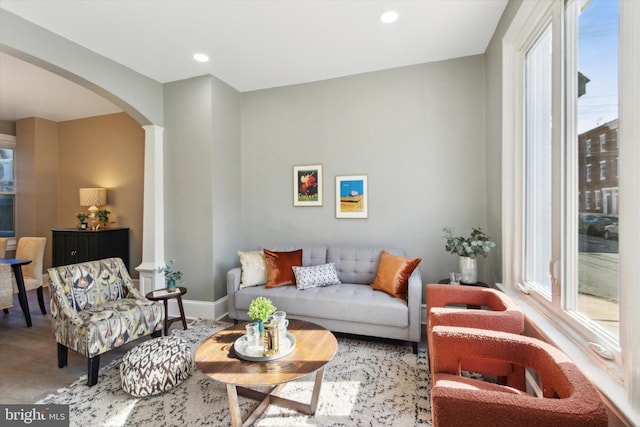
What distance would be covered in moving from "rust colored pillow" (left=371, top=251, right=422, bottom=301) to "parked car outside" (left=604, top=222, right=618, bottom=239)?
5.56 ft

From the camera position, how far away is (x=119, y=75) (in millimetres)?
3346

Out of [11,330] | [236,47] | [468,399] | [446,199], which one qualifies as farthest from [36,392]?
[446,199]

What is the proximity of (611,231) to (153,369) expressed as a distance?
276cm

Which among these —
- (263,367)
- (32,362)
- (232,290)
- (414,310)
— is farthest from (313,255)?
(32,362)

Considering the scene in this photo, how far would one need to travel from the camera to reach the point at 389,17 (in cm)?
258

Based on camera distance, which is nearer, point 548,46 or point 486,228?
point 548,46

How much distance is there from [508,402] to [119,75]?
4305 mm

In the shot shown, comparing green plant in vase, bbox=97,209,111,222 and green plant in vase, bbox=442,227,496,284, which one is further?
green plant in vase, bbox=97,209,111,222

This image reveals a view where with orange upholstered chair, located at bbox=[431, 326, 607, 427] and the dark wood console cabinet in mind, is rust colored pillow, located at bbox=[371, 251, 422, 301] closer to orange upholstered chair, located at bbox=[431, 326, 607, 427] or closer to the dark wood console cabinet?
orange upholstered chair, located at bbox=[431, 326, 607, 427]

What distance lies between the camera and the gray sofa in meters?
2.73

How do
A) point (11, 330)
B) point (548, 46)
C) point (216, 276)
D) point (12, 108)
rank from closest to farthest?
point (548, 46)
point (11, 330)
point (216, 276)
point (12, 108)

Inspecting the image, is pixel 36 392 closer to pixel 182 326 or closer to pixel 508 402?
pixel 182 326

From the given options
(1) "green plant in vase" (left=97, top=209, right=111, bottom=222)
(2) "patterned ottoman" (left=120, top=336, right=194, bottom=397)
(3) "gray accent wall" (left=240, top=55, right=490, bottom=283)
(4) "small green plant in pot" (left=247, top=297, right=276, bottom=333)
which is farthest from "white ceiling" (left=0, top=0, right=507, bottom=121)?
(2) "patterned ottoman" (left=120, top=336, right=194, bottom=397)

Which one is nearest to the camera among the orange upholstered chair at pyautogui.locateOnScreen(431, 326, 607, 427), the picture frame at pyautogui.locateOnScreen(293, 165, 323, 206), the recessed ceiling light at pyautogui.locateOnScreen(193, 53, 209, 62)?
the orange upholstered chair at pyautogui.locateOnScreen(431, 326, 607, 427)
